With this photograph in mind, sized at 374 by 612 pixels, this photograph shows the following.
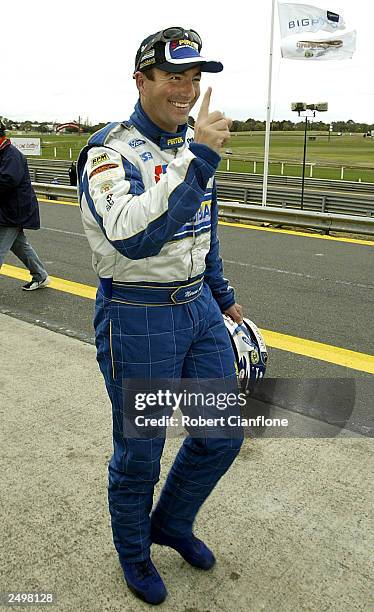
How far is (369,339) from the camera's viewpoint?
5.31m

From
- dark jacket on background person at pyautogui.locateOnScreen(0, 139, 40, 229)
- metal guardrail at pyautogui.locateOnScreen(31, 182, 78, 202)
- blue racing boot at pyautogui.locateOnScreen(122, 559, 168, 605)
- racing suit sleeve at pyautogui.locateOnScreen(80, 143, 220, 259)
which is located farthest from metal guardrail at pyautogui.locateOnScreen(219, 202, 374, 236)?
racing suit sleeve at pyautogui.locateOnScreen(80, 143, 220, 259)

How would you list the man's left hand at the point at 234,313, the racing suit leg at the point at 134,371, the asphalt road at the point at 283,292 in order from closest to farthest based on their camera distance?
the racing suit leg at the point at 134,371, the man's left hand at the point at 234,313, the asphalt road at the point at 283,292

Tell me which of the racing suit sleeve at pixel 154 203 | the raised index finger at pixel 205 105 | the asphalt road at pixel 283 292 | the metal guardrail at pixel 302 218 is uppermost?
the raised index finger at pixel 205 105

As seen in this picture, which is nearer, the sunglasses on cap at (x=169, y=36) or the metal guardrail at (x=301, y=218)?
the sunglasses on cap at (x=169, y=36)

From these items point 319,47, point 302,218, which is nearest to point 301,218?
point 302,218

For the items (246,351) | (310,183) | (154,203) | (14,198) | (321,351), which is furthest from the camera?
(310,183)

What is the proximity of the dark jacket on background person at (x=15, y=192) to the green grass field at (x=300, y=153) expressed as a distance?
26.3 meters

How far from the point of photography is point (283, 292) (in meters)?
6.84

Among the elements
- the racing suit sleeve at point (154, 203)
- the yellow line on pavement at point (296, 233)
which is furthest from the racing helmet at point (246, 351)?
the yellow line on pavement at point (296, 233)

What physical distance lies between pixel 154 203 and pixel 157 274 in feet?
1.22

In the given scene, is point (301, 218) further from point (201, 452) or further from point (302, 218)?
point (201, 452)

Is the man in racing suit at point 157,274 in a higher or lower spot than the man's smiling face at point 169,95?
lower

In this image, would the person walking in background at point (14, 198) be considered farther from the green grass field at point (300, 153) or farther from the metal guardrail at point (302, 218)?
the green grass field at point (300, 153)

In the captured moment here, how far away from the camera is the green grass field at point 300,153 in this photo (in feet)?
150
